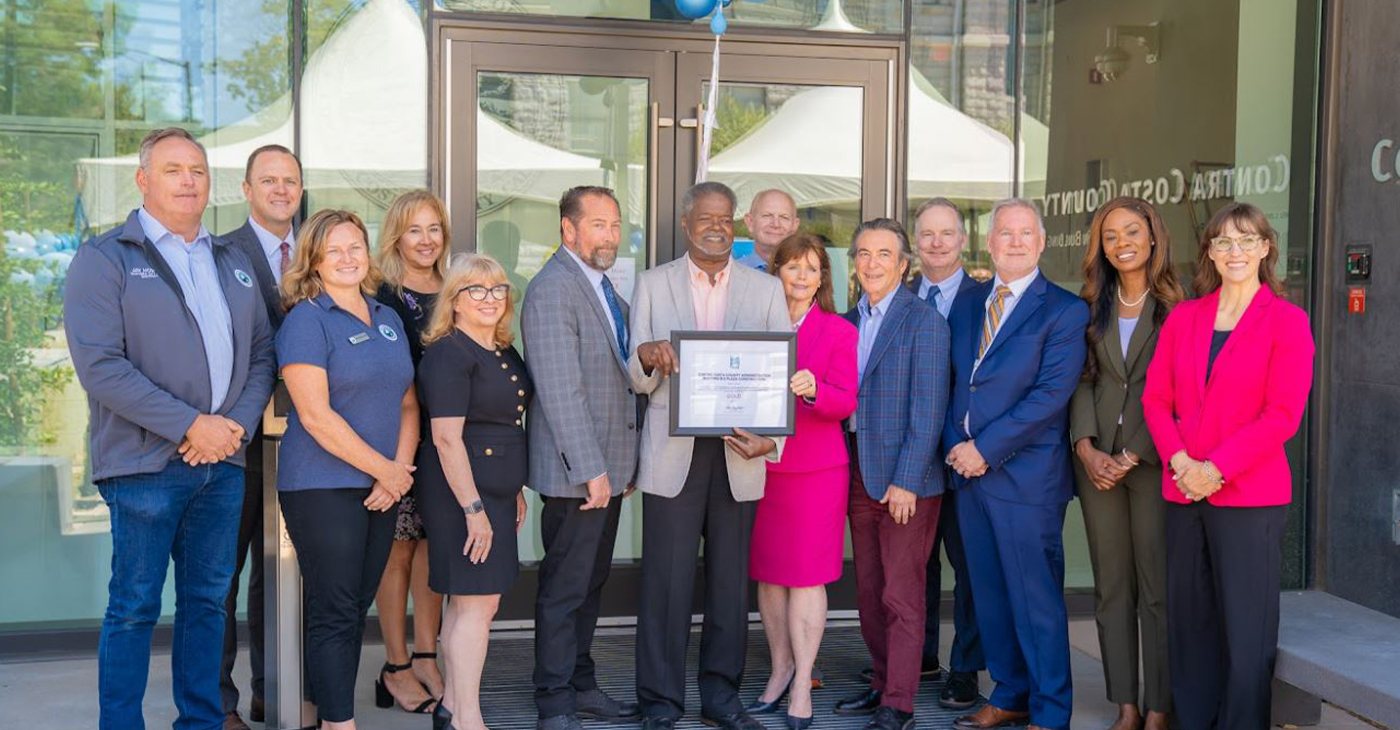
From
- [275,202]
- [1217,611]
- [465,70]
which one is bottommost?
[1217,611]

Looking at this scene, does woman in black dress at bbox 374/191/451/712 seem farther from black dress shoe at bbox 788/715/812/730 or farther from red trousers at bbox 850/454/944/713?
red trousers at bbox 850/454/944/713

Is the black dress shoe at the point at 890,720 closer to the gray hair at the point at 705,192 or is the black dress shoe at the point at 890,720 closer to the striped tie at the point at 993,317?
the striped tie at the point at 993,317

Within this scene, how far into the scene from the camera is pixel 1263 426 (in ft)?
13.7

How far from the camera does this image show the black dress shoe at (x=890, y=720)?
4723mm

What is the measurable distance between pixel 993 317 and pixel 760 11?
7.33 ft

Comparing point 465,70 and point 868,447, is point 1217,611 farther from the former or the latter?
point 465,70

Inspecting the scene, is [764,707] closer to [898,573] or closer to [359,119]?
[898,573]

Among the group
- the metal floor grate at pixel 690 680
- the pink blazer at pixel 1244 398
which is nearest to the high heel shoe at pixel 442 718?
the metal floor grate at pixel 690 680

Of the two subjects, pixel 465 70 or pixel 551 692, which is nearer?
pixel 551 692

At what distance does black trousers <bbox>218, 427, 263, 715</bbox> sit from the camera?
4.59 meters

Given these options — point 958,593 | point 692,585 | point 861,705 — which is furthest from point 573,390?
point 958,593

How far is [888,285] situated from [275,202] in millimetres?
2171

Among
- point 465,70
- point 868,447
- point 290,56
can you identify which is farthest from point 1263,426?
point 290,56

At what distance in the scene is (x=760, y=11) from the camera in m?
6.19
